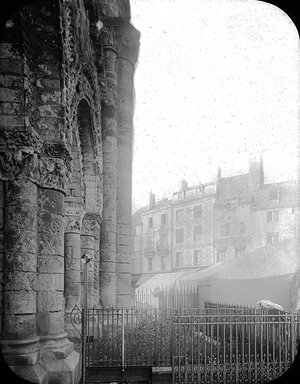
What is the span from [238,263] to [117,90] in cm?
867

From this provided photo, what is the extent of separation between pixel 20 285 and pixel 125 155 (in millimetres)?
9372

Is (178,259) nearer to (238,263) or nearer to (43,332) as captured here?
(238,263)

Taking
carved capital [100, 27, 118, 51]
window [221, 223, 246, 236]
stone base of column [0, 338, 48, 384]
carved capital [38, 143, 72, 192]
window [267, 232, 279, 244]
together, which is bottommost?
stone base of column [0, 338, 48, 384]

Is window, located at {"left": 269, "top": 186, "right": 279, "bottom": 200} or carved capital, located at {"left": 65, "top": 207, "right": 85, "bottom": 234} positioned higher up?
window, located at {"left": 269, "top": 186, "right": 279, "bottom": 200}

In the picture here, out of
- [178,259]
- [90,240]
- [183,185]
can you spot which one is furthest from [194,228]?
[90,240]

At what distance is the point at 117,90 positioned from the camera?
15086mm

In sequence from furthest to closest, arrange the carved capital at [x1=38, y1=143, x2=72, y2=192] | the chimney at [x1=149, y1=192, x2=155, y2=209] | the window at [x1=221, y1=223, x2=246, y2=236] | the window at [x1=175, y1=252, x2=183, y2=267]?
the chimney at [x1=149, y1=192, x2=155, y2=209] → the window at [x1=175, y1=252, x2=183, y2=267] → the window at [x1=221, y1=223, x2=246, y2=236] → the carved capital at [x1=38, y1=143, x2=72, y2=192]

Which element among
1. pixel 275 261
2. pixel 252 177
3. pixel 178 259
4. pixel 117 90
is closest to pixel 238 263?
pixel 275 261

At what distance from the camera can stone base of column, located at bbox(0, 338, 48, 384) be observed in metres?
5.89

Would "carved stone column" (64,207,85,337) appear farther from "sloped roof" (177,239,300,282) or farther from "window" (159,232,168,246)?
"window" (159,232,168,246)

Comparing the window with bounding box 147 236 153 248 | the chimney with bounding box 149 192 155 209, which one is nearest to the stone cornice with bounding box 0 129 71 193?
the window with bounding box 147 236 153 248

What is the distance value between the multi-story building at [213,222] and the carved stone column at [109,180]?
2106 centimetres

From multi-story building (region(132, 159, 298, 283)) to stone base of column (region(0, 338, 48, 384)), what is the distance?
2808 cm

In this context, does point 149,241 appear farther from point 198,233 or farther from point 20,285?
point 20,285
